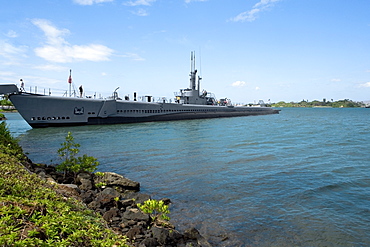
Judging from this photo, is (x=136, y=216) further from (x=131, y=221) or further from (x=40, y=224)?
(x=40, y=224)

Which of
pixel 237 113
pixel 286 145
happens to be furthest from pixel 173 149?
pixel 237 113

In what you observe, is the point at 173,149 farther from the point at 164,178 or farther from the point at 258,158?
the point at 164,178

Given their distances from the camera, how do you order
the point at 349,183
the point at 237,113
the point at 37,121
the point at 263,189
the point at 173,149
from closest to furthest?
the point at 263,189 < the point at 349,183 < the point at 173,149 < the point at 37,121 < the point at 237,113

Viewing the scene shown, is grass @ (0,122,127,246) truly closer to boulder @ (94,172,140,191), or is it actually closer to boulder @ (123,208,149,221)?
boulder @ (123,208,149,221)

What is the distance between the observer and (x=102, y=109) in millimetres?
39438

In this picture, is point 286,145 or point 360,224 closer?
point 360,224

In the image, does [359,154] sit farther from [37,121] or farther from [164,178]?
[37,121]

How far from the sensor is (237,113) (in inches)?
2576

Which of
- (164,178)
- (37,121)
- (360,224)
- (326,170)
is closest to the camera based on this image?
(360,224)

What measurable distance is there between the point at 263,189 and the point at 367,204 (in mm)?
3385

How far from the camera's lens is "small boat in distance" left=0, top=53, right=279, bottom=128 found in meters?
33.4

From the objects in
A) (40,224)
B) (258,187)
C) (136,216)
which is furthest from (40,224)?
(258,187)

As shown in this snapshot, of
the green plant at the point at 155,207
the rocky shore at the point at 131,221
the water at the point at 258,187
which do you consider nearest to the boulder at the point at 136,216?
the rocky shore at the point at 131,221

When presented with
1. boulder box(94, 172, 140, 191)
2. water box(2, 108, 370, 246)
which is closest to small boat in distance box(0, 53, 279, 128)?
water box(2, 108, 370, 246)
